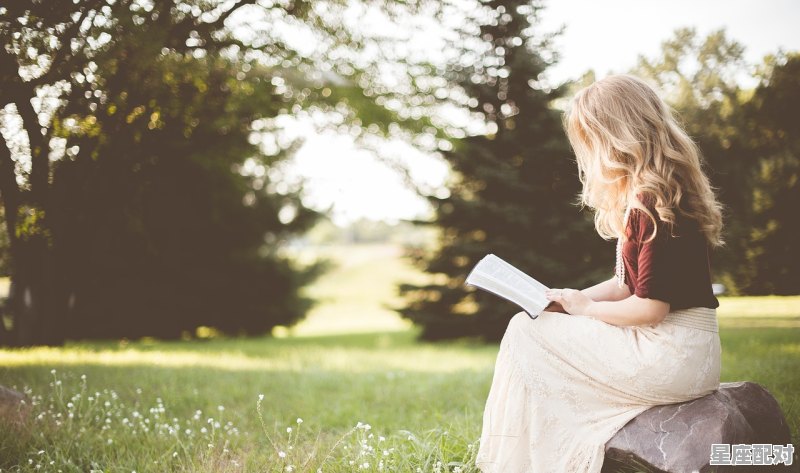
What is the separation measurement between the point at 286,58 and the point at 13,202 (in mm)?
3410

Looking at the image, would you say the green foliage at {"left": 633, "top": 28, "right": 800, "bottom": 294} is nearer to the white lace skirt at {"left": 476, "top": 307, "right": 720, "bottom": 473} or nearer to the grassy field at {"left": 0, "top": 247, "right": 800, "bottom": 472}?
the grassy field at {"left": 0, "top": 247, "right": 800, "bottom": 472}

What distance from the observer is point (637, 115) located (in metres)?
2.39

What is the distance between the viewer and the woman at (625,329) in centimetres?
227

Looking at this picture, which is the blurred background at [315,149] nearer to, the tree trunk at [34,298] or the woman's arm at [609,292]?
the tree trunk at [34,298]

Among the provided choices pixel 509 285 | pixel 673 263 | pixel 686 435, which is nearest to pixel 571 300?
pixel 509 285

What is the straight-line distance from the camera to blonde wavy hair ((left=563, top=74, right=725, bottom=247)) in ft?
7.59

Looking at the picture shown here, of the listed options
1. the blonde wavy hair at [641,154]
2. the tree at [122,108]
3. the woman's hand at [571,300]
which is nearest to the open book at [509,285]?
the woman's hand at [571,300]

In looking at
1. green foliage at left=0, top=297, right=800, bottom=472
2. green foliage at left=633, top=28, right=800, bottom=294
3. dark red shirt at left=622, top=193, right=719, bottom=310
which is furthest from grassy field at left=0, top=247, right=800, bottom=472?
dark red shirt at left=622, top=193, right=719, bottom=310

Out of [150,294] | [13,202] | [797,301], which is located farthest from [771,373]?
[150,294]

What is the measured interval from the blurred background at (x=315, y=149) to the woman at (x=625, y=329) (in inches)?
89.7

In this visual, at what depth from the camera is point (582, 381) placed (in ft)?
7.86

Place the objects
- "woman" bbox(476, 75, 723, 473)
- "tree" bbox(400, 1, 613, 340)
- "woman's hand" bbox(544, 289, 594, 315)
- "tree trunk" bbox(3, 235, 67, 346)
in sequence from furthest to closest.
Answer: "tree" bbox(400, 1, 613, 340) < "tree trunk" bbox(3, 235, 67, 346) < "woman's hand" bbox(544, 289, 594, 315) < "woman" bbox(476, 75, 723, 473)

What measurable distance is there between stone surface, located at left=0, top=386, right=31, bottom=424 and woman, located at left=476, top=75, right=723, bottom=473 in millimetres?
2945

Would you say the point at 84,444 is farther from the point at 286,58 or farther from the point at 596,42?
the point at 596,42
